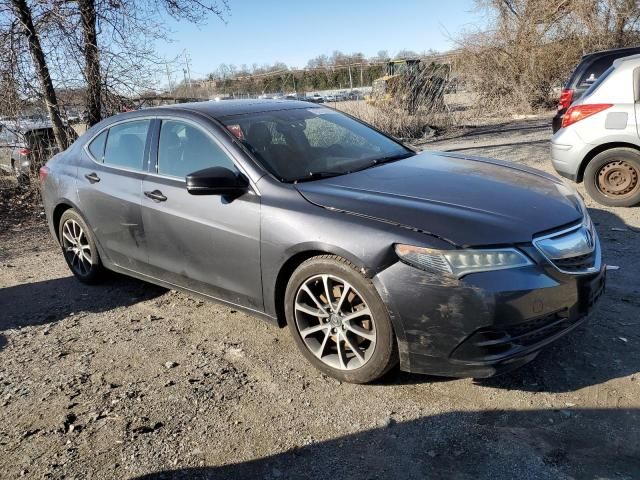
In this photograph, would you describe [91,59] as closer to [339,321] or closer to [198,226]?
[198,226]

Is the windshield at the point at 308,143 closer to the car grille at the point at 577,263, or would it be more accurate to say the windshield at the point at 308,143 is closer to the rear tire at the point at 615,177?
the car grille at the point at 577,263

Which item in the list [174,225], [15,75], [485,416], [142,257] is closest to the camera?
[485,416]

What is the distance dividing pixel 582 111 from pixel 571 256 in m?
4.18

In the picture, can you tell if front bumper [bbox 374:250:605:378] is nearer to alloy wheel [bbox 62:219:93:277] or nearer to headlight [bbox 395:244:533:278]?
headlight [bbox 395:244:533:278]

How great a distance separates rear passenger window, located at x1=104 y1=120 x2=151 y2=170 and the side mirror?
3.60 ft

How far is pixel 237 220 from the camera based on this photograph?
11.2ft

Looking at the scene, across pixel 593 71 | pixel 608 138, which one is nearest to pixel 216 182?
pixel 608 138

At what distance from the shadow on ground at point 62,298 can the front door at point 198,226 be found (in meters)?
0.91

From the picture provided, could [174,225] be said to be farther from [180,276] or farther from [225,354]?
[225,354]

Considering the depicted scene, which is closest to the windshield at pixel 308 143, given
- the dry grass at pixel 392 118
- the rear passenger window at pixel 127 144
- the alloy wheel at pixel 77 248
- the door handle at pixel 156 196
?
the door handle at pixel 156 196

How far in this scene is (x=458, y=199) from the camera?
119 inches

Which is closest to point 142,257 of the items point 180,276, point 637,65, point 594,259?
point 180,276

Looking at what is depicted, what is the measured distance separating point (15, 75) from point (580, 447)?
9807mm

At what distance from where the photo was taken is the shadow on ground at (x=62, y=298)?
459cm
